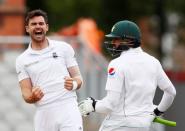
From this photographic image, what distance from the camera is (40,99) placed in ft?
37.2

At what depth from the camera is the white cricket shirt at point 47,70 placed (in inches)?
451

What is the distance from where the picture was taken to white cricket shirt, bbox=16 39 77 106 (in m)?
11.4

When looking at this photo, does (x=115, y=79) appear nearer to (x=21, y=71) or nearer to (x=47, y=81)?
(x=47, y=81)

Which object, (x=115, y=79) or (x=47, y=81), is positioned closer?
(x=115, y=79)

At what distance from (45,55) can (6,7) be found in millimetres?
10330

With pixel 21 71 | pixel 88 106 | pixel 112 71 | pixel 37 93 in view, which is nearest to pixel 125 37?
pixel 112 71

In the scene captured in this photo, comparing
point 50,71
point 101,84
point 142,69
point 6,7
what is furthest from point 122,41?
point 6,7

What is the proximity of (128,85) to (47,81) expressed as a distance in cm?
125

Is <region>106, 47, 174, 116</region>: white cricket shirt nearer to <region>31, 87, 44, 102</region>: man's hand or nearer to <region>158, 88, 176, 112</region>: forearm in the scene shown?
<region>158, 88, 176, 112</region>: forearm

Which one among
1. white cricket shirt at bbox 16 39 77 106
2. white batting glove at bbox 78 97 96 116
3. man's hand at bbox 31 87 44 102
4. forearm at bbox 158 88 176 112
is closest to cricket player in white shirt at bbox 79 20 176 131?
white batting glove at bbox 78 97 96 116

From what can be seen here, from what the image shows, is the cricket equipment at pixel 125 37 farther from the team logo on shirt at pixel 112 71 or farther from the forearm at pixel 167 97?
the forearm at pixel 167 97

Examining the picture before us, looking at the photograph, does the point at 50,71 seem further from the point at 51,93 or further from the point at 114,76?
the point at 114,76

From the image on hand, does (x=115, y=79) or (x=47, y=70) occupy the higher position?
(x=115, y=79)

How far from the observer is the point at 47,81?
11438 mm
